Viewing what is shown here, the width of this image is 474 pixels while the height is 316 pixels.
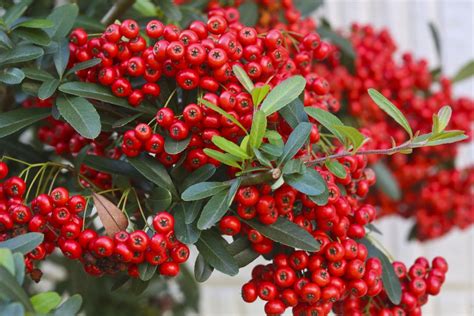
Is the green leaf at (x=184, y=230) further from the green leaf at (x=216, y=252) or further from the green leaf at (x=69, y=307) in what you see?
the green leaf at (x=69, y=307)

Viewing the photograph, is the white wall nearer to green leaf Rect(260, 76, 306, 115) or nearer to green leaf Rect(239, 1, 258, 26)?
green leaf Rect(239, 1, 258, 26)

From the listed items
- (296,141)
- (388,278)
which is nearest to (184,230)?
(296,141)

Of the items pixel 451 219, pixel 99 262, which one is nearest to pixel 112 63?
pixel 99 262

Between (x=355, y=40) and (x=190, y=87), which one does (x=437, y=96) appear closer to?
(x=355, y=40)

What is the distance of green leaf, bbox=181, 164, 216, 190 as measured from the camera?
755 mm

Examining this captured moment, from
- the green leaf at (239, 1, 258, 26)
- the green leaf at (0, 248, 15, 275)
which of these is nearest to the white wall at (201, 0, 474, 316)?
the green leaf at (239, 1, 258, 26)

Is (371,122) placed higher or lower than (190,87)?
lower

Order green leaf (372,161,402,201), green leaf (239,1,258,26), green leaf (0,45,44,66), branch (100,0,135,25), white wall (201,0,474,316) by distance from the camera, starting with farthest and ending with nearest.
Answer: white wall (201,0,474,316), green leaf (372,161,402,201), green leaf (239,1,258,26), branch (100,0,135,25), green leaf (0,45,44,66)

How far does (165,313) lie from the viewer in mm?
1773

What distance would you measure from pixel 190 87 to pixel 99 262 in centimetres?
21

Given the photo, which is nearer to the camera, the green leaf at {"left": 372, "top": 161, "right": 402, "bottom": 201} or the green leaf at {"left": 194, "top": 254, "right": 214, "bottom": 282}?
the green leaf at {"left": 194, "top": 254, "right": 214, "bottom": 282}

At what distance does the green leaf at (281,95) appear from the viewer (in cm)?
72

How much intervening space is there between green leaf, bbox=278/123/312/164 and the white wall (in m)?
1.63

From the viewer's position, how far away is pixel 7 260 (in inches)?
23.6
